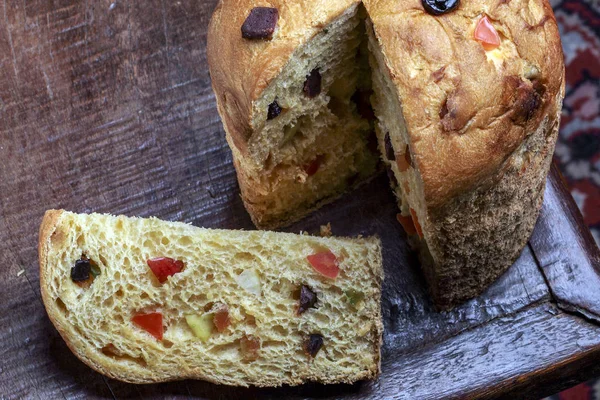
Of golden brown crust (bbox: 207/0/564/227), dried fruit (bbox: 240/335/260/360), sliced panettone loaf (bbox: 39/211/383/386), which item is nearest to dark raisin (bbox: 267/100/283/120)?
golden brown crust (bbox: 207/0/564/227)

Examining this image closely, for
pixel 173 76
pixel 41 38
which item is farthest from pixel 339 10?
pixel 41 38

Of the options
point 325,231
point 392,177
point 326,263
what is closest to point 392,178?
point 392,177

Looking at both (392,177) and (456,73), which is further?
(392,177)

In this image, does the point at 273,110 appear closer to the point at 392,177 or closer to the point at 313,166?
the point at 313,166

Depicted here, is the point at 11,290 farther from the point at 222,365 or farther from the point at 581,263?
the point at 581,263

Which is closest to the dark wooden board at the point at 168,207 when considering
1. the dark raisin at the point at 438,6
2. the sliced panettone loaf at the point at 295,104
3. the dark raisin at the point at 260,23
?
the sliced panettone loaf at the point at 295,104

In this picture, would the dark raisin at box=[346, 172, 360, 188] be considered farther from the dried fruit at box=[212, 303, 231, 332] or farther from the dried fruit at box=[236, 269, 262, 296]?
the dried fruit at box=[212, 303, 231, 332]

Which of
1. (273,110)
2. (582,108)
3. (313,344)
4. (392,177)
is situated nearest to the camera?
(273,110)
